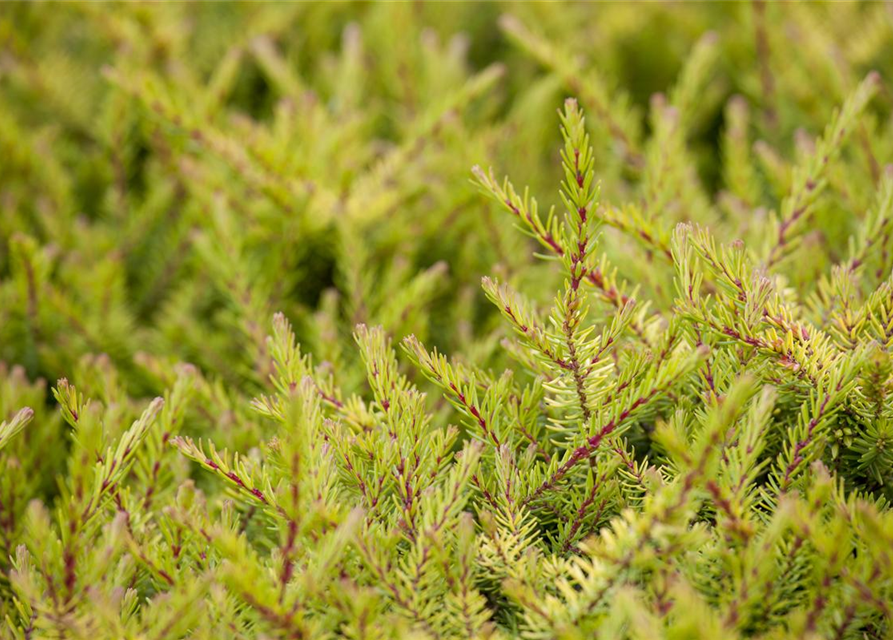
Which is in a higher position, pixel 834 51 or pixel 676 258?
pixel 834 51

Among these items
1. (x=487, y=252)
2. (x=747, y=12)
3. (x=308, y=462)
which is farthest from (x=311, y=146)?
(x=747, y=12)

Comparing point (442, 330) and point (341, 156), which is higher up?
point (341, 156)

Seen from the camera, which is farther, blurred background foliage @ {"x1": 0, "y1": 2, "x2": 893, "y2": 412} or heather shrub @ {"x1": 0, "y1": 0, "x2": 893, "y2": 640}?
blurred background foliage @ {"x1": 0, "y1": 2, "x2": 893, "y2": 412}

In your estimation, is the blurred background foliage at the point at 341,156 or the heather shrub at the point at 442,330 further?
the blurred background foliage at the point at 341,156

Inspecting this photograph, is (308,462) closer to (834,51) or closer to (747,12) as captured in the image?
(834,51)
